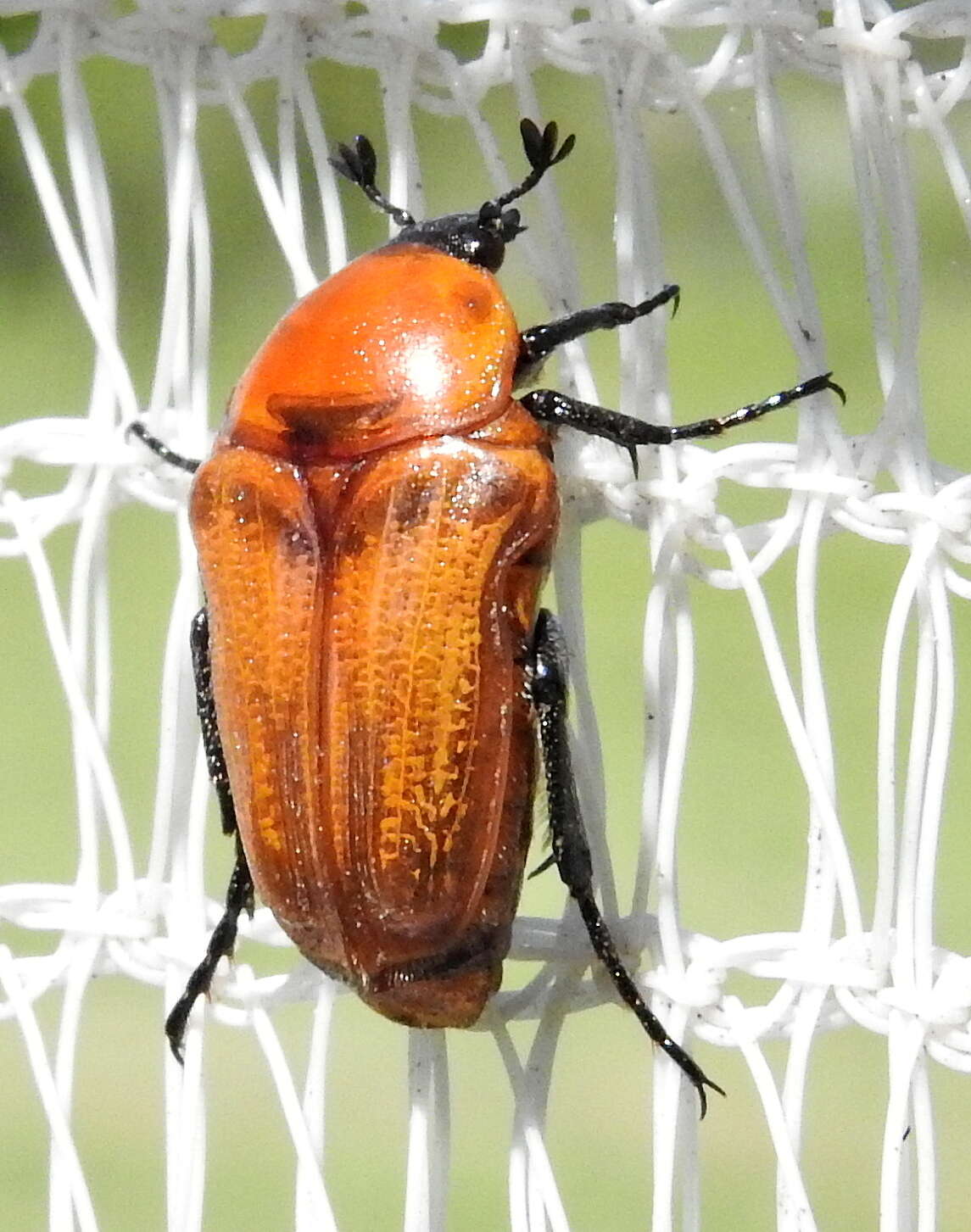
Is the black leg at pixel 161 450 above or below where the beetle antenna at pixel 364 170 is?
below

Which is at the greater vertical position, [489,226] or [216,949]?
[489,226]

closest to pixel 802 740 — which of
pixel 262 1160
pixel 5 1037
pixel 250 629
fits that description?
pixel 250 629

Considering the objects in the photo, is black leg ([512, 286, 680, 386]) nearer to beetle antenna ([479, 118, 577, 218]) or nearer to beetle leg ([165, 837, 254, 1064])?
beetle antenna ([479, 118, 577, 218])

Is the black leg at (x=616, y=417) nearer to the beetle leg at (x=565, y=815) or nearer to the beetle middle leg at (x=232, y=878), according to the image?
the beetle leg at (x=565, y=815)

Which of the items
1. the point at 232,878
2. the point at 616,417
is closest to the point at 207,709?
the point at 232,878

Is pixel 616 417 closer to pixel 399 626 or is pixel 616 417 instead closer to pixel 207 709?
pixel 399 626

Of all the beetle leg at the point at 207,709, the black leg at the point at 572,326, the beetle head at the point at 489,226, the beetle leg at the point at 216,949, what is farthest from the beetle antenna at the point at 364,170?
the beetle leg at the point at 216,949

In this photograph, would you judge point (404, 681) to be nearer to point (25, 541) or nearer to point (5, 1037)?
point (25, 541)
